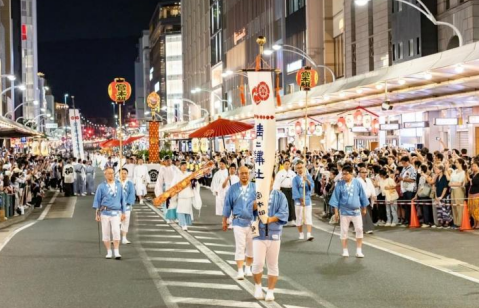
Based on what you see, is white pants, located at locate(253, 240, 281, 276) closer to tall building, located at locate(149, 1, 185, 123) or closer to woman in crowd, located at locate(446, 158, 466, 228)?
woman in crowd, located at locate(446, 158, 466, 228)

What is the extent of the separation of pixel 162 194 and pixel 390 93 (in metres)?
10.6

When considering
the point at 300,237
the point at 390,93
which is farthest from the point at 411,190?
the point at 390,93

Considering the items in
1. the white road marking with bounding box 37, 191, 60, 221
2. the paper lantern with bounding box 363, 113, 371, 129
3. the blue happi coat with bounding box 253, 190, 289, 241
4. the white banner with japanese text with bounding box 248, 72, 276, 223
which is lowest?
the white road marking with bounding box 37, 191, 60, 221

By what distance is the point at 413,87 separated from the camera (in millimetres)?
24406

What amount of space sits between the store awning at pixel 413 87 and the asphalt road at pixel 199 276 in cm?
537

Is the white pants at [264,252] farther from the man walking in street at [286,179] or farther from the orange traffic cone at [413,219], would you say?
the orange traffic cone at [413,219]

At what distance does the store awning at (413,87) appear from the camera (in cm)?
1944

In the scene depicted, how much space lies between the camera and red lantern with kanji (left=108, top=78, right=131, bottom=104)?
81.6 ft

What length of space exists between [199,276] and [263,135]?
2.92m

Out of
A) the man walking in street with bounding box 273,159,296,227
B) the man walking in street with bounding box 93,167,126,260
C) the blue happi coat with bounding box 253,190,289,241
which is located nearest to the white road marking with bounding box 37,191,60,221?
the man walking in street with bounding box 273,159,296,227

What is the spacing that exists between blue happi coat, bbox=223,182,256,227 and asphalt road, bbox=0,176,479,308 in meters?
0.94

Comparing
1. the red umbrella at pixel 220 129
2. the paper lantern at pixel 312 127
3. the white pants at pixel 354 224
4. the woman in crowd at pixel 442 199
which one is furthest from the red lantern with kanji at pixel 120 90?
the paper lantern at pixel 312 127

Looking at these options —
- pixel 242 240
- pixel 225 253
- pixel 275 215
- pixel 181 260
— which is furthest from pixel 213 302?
pixel 225 253

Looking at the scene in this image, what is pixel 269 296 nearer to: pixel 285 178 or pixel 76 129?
pixel 285 178
